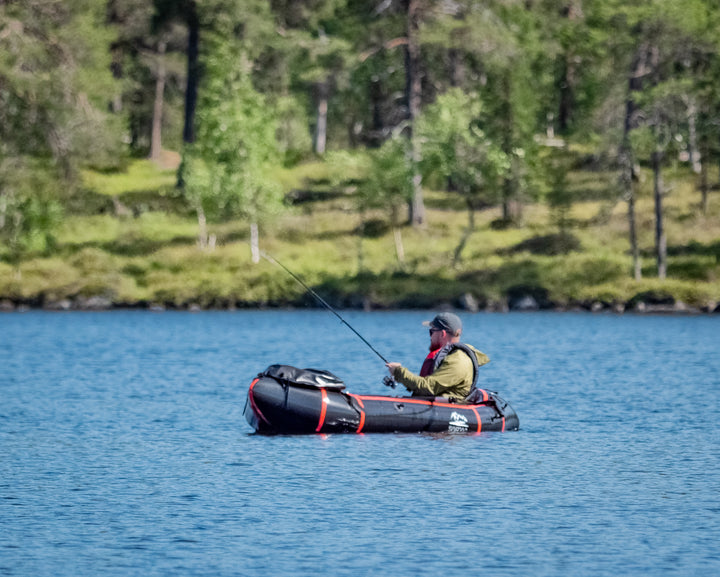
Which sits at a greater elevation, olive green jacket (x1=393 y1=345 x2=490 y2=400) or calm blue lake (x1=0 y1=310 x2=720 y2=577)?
olive green jacket (x1=393 y1=345 x2=490 y2=400)

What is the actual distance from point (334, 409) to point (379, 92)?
175 ft

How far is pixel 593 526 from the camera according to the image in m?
13.2

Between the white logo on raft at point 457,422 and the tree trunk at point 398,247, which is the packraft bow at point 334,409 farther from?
the tree trunk at point 398,247

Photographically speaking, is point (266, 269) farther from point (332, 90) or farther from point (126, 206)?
point (332, 90)

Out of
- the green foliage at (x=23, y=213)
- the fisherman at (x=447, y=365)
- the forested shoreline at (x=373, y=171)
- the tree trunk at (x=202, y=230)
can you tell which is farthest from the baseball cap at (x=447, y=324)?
the green foliage at (x=23, y=213)

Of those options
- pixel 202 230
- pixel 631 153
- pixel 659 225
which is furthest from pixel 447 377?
pixel 202 230

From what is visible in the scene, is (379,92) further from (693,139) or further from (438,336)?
(438,336)

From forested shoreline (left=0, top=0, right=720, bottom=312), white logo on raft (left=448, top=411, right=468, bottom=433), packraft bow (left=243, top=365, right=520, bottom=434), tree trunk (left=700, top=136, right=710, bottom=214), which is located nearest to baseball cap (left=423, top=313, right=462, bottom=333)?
packraft bow (left=243, top=365, right=520, bottom=434)

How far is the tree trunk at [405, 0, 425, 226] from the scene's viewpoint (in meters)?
57.0

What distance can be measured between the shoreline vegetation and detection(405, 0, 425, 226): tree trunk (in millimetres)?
921

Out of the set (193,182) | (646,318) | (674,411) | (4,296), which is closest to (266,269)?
(193,182)

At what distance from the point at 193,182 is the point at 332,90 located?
22.7m

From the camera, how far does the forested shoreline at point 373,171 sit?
165 feet

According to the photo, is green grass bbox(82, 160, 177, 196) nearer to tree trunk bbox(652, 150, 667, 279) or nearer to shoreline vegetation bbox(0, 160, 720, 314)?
shoreline vegetation bbox(0, 160, 720, 314)
